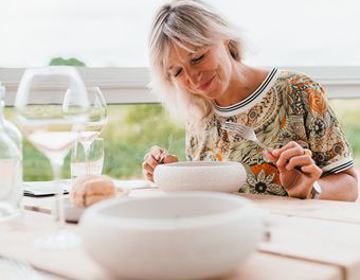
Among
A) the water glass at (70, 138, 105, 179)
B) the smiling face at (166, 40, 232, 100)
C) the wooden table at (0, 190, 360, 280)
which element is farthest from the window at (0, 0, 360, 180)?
the wooden table at (0, 190, 360, 280)

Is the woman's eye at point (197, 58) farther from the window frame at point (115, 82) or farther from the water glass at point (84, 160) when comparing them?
the window frame at point (115, 82)

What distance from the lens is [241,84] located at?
1.76 meters

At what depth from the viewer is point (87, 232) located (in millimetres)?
619

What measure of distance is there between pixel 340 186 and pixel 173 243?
104cm

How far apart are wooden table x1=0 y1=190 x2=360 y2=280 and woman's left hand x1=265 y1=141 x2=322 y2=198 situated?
15 centimetres

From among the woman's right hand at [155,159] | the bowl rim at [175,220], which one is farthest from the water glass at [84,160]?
the bowl rim at [175,220]

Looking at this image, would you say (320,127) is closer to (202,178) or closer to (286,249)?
(202,178)

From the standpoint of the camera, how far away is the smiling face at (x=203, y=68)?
164 cm

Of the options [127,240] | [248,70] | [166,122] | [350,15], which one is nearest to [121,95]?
[166,122]

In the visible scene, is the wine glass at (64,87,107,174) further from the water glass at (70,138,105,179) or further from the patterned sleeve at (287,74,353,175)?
the patterned sleeve at (287,74,353,175)

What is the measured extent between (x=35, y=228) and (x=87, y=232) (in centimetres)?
37

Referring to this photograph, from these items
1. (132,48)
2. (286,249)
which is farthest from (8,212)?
(132,48)

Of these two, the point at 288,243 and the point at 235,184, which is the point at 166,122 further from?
the point at 288,243

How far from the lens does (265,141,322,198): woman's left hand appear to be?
121cm
